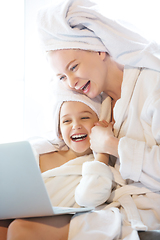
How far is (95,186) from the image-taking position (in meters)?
1.16

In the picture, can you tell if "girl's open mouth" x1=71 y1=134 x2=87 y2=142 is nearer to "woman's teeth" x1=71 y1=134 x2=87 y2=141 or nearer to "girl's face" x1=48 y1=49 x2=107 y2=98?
"woman's teeth" x1=71 y1=134 x2=87 y2=141

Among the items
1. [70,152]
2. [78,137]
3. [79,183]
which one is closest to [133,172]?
[79,183]

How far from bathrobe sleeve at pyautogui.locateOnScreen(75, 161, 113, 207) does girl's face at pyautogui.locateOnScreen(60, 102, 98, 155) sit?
0.26 m

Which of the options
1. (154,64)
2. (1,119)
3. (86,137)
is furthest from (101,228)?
(1,119)

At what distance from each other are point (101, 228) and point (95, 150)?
16.3 inches

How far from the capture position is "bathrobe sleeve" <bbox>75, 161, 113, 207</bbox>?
3.76 ft

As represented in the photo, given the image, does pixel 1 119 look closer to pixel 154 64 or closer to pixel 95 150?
pixel 95 150

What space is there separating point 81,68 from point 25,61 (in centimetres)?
101

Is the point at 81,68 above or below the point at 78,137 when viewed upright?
above

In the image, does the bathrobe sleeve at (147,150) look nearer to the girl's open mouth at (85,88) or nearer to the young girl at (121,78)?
the young girl at (121,78)

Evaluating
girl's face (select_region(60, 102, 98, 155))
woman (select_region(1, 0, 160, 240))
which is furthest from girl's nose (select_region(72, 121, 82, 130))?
woman (select_region(1, 0, 160, 240))

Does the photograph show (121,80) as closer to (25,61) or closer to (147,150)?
(147,150)

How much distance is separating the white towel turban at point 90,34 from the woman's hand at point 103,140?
0.33 metres

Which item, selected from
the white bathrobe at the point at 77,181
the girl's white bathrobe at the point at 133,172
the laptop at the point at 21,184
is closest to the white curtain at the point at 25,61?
the white bathrobe at the point at 77,181
